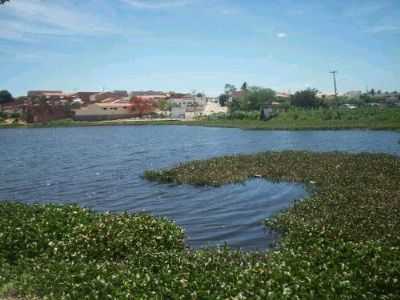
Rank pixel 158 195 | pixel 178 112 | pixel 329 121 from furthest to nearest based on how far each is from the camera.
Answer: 1. pixel 178 112
2. pixel 329 121
3. pixel 158 195

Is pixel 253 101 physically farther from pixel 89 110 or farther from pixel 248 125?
pixel 89 110

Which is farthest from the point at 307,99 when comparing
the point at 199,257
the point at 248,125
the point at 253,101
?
the point at 199,257

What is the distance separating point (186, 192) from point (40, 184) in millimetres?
14093

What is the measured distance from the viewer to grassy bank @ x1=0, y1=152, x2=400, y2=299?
1131 centimetres

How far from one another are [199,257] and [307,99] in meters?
154

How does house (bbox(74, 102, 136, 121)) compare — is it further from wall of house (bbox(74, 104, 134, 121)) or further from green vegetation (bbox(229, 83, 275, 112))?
green vegetation (bbox(229, 83, 275, 112))

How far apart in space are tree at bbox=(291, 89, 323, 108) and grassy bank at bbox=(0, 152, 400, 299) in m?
140

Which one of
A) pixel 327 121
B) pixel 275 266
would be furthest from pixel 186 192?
pixel 327 121

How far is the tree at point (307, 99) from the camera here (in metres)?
162

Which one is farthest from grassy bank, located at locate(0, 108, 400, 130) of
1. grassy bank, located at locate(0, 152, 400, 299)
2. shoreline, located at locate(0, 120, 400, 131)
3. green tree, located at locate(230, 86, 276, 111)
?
grassy bank, located at locate(0, 152, 400, 299)

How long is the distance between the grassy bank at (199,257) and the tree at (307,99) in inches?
5492

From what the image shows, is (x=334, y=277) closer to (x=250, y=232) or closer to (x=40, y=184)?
(x=250, y=232)

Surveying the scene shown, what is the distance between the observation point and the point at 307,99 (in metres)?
163

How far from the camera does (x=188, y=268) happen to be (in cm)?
1328
